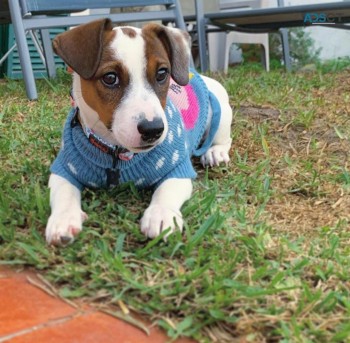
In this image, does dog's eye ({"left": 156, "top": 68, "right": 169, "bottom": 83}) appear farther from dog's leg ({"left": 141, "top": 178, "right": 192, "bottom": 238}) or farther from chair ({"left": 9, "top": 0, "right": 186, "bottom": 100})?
chair ({"left": 9, "top": 0, "right": 186, "bottom": 100})

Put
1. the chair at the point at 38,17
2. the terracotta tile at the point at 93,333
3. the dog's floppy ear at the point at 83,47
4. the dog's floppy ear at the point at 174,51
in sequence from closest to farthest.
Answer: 1. the terracotta tile at the point at 93,333
2. the dog's floppy ear at the point at 83,47
3. the dog's floppy ear at the point at 174,51
4. the chair at the point at 38,17

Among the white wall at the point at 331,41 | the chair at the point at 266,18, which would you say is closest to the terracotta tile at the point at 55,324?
the chair at the point at 266,18

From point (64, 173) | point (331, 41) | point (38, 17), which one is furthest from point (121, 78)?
point (331, 41)

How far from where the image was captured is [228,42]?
26.7 ft

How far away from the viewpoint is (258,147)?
348 centimetres

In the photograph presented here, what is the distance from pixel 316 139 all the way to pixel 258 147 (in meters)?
0.41

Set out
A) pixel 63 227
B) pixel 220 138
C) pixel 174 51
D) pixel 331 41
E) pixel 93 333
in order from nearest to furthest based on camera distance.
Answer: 1. pixel 93 333
2. pixel 63 227
3. pixel 174 51
4. pixel 220 138
5. pixel 331 41

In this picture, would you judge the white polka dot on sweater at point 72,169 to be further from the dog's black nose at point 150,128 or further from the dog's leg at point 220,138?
the dog's leg at point 220,138

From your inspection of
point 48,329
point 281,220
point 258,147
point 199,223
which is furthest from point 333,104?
point 48,329

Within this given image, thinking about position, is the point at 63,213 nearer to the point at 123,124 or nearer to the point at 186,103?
the point at 123,124

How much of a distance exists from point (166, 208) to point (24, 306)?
27.1 inches

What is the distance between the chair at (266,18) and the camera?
18.2 feet

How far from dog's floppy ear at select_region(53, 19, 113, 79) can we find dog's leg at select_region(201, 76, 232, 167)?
1054 mm

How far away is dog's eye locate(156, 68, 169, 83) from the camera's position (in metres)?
2.41
